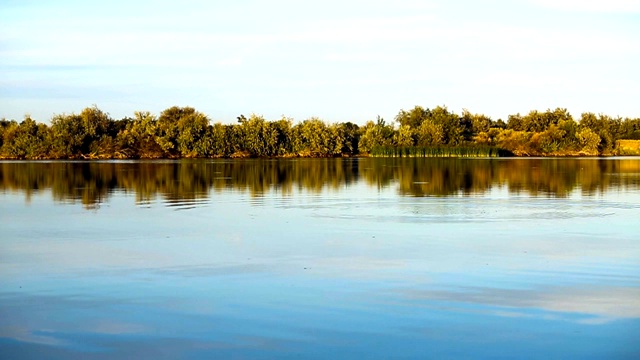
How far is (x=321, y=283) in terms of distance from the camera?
932cm

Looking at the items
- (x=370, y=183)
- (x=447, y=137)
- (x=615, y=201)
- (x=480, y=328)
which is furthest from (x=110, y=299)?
(x=447, y=137)

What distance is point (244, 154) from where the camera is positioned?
93688 mm

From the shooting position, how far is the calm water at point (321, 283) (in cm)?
673

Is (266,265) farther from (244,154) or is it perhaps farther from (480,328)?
(244,154)

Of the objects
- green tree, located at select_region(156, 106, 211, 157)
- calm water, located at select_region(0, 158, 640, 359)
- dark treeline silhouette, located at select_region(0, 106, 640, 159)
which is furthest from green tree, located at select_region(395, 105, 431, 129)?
calm water, located at select_region(0, 158, 640, 359)

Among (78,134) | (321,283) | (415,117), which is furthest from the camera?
(415,117)

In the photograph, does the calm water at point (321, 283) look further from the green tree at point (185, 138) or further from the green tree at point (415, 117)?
the green tree at point (415, 117)

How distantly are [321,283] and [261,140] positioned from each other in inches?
3321

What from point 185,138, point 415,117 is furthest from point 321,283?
point 415,117

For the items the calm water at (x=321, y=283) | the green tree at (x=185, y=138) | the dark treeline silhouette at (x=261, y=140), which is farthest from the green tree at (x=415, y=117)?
the calm water at (x=321, y=283)

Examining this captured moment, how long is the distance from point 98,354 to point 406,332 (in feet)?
8.06

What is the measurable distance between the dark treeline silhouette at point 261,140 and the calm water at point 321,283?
70.7 meters

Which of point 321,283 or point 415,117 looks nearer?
Result: point 321,283

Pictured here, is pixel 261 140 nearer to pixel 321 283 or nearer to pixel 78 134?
pixel 78 134
